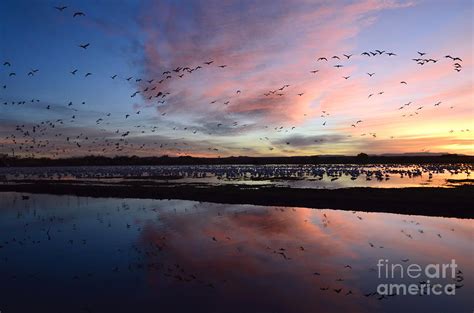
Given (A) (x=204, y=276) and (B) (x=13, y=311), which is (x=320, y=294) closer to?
(A) (x=204, y=276)

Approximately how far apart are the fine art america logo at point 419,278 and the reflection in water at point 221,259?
12.0 inches

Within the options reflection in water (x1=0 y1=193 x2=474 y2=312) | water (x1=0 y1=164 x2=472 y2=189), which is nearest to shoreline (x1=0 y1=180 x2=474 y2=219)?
reflection in water (x1=0 y1=193 x2=474 y2=312)

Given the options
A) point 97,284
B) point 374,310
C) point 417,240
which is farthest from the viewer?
point 417,240

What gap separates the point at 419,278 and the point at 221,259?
708 centimetres

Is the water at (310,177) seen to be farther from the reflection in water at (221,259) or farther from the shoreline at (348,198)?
the reflection in water at (221,259)

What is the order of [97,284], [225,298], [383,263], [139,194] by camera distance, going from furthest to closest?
[139,194] < [383,263] < [97,284] < [225,298]

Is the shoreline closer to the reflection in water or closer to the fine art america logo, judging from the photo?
the reflection in water

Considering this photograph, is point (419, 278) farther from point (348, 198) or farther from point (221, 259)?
Answer: point (348, 198)

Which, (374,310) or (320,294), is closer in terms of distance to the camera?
(374,310)

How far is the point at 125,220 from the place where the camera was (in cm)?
2694

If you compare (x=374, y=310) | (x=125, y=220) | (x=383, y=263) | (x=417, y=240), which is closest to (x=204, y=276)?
(x=374, y=310)

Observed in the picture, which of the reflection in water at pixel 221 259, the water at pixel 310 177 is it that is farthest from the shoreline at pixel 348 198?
the water at pixel 310 177

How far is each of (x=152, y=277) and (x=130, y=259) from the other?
2.99 m

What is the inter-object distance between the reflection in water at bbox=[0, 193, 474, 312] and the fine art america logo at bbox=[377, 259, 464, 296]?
1.00 ft
